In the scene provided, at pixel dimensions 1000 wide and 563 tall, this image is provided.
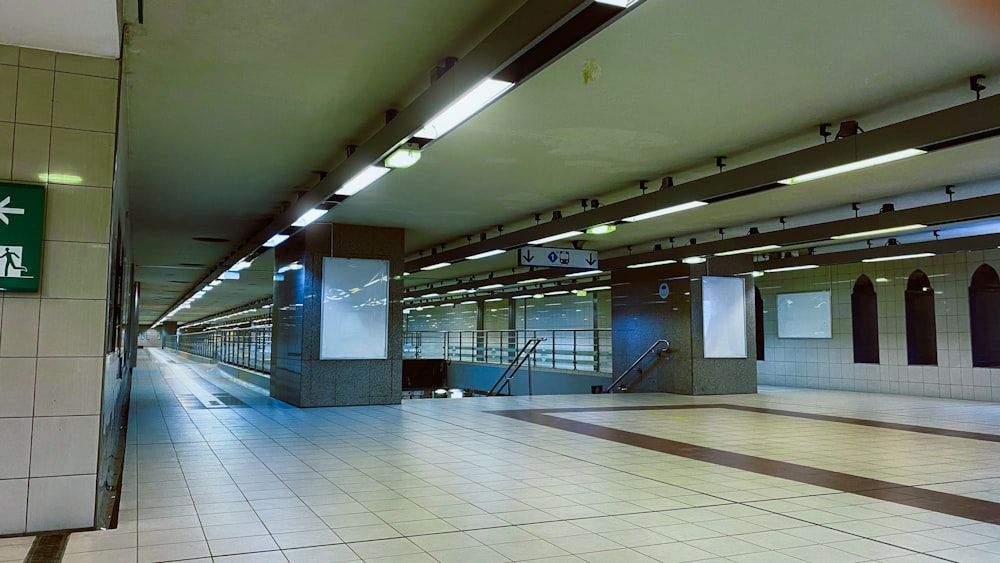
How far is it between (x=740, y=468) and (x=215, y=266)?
15.6 meters

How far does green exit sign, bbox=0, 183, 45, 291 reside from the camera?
4.12m

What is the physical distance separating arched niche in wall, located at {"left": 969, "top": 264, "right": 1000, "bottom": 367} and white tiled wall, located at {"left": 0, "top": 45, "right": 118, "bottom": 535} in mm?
15219

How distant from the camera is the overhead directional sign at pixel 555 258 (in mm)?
11641

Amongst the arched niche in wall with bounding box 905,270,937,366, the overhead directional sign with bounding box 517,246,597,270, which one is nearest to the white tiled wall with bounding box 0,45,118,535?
the overhead directional sign with bounding box 517,246,597,270

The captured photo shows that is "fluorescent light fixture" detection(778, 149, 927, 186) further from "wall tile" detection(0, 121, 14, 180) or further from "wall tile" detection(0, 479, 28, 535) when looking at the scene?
"wall tile" detection(0, 479, 28, 535)

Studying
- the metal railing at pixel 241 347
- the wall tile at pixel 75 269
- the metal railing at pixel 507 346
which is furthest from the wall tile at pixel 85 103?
the metal railing at pixel 507 346

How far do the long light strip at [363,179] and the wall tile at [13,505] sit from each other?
3.53m

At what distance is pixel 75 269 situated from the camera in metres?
4.34

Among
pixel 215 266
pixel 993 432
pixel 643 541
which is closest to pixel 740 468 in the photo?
pixel 643 541

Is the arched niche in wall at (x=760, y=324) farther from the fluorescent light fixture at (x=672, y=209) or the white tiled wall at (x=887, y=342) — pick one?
the fluorescent light fixture at (x=672, y=209)

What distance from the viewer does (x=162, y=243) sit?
14.3 meters

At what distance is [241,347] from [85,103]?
1569cm

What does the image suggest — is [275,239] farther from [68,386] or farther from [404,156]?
[68,386]

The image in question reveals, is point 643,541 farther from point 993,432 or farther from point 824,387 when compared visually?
point 824,387
